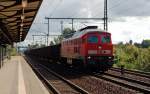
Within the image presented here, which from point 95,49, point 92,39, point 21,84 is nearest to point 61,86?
point 21,84

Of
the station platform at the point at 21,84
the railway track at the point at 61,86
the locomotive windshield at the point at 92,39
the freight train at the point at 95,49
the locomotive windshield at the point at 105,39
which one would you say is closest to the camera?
the station platform at the point at 21,84

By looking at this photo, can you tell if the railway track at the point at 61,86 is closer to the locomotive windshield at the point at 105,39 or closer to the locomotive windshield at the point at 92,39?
the locomotive windshield at the point at 92,39

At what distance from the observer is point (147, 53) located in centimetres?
3781

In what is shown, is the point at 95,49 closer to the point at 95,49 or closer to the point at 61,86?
the point at 95,49

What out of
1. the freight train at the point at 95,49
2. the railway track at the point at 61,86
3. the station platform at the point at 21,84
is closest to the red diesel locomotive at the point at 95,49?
the freight train at the point at 95,49

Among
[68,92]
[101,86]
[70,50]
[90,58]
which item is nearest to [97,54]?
[90,58]

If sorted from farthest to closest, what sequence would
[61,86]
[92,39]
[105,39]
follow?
[105,39] → [92,39] → [61,86]

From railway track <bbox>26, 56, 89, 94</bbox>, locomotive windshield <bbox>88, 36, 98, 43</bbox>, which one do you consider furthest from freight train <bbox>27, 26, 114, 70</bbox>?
railway track <bbox>26, 56, 89, 94</bbox>

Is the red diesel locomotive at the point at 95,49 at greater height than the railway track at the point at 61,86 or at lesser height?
greater

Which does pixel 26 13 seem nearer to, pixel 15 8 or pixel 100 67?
pixel 15 8

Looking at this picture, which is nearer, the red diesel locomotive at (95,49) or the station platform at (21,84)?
the station platform at (21,84)

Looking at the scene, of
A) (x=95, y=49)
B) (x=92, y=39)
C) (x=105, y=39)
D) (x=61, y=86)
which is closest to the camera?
(x=61, y=86)

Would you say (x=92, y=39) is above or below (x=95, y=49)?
above

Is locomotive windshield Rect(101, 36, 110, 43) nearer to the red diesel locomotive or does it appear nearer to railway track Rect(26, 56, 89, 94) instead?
the red diesel locomotive
